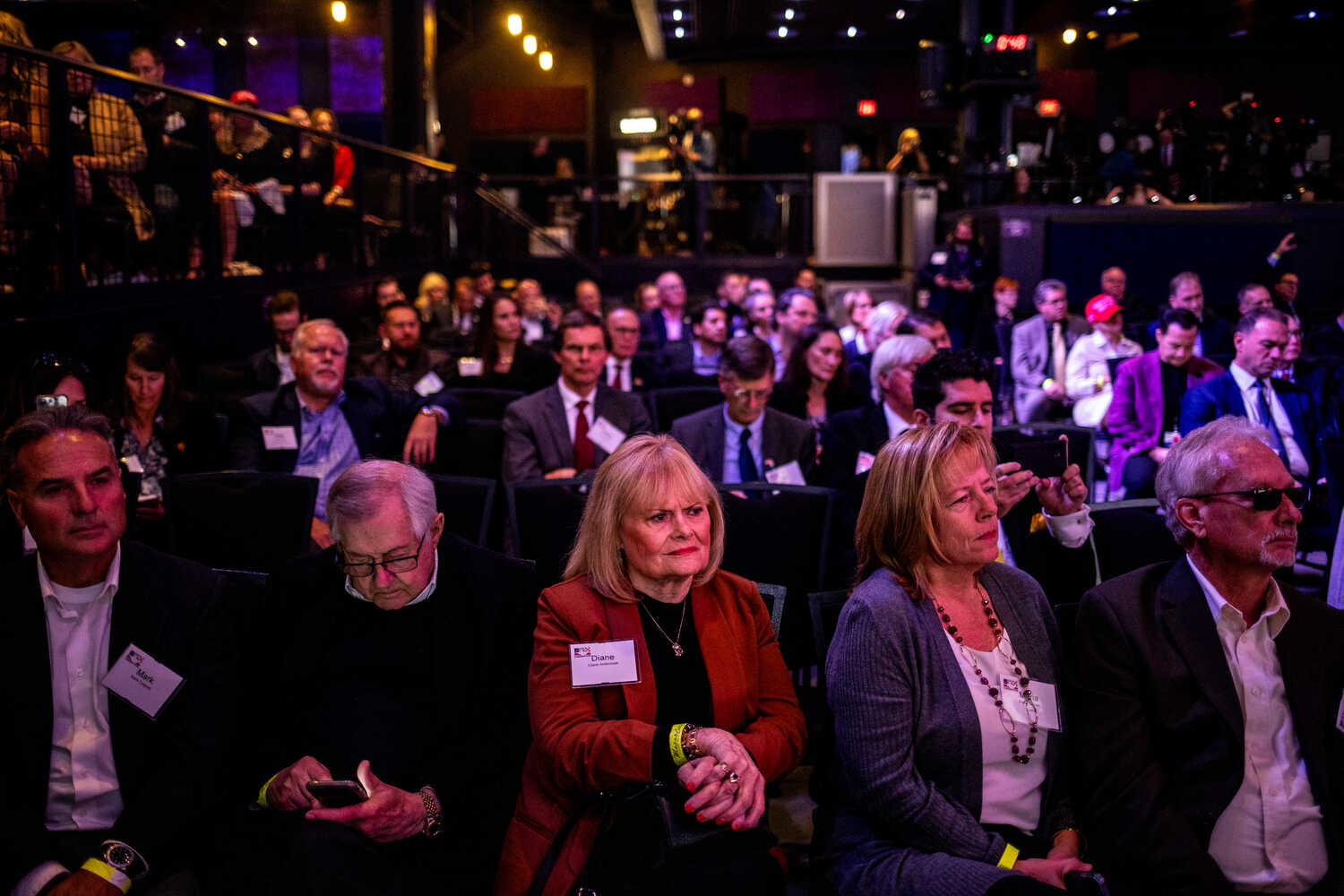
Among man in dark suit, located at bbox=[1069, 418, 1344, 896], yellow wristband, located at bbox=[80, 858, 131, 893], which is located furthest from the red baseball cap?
yellow wristband, located at bbox=[80, 858, 131, 893]

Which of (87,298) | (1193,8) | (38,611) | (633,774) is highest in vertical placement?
(1193,8)

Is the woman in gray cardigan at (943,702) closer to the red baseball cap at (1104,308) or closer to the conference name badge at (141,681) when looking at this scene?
the conference name badge at (141,681)

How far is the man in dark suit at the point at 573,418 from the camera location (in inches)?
164

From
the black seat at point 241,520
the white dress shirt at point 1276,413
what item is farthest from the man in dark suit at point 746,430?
the white dress shirt at point 1276,413

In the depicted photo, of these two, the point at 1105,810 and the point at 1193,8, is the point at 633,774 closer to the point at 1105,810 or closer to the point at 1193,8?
the point at 1105,810

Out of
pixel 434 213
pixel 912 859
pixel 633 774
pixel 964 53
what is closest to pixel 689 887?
pixel 633 774

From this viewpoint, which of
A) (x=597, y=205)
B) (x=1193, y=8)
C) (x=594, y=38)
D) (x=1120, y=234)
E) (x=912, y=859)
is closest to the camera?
(x=912, y=859)

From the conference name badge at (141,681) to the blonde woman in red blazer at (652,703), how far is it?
28.3 inches

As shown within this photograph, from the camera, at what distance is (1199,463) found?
207 centimetres

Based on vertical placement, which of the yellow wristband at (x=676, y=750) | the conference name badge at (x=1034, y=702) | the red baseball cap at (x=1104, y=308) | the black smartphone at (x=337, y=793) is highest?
the red baseball cap at (x=1104, y=308)

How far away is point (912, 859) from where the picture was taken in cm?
189

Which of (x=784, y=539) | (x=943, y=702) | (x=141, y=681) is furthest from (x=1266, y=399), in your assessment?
(x=141, y=681)

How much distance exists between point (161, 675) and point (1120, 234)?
10.4 m

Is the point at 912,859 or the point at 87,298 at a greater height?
the point at 87,298
